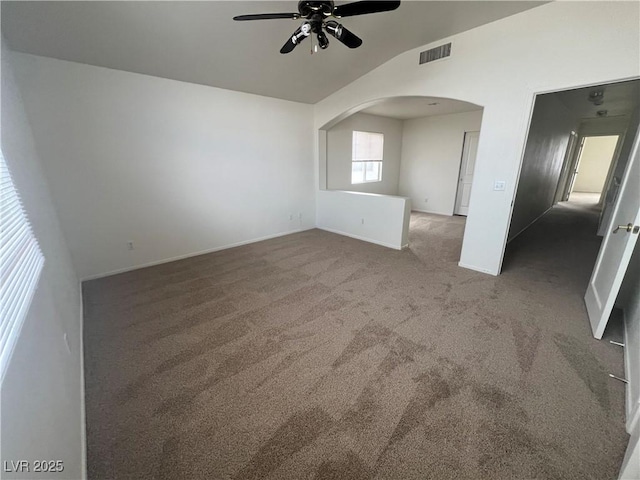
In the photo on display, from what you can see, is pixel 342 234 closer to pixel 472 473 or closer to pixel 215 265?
pixel 215 265

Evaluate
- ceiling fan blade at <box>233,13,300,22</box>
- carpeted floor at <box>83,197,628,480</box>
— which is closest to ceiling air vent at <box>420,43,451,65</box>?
ceiling fan blade at <box>233,13,300,22</box>

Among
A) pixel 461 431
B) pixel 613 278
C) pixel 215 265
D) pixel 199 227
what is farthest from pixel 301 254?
pixel 613 278

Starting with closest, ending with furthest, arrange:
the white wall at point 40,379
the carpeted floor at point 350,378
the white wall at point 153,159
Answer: the white wall at point 40,379 → the carpeted floor at point 350,378 → the white wall at point 153,159

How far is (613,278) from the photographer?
2.09 meters

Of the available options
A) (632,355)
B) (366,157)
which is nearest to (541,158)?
(366,157)

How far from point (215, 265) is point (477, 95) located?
413 cm

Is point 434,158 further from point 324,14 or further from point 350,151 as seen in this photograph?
point 324,14

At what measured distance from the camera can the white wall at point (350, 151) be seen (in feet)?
19.9

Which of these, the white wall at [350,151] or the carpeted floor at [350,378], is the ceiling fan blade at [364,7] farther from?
the white wall at [350,151]

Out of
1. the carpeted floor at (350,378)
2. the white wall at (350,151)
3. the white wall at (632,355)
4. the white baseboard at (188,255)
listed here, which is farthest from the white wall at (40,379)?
the white wall at (350,151)

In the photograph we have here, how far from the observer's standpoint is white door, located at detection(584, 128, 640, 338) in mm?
1968

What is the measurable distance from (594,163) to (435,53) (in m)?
12.4

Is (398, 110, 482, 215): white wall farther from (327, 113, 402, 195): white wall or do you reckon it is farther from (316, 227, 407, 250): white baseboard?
(316, 227, 407, 250): white baseboard

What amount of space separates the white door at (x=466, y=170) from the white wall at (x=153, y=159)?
423cm
